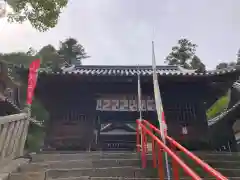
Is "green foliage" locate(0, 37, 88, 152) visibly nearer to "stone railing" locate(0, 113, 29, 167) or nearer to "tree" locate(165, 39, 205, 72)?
"stone railing" locate(0, 113, 29, 167)

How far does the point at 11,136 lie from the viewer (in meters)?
7.32

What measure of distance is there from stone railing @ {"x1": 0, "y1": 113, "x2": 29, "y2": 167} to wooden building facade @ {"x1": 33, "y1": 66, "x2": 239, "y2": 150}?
283cm

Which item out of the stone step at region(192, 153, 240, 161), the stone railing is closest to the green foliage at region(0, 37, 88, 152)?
the stone railing

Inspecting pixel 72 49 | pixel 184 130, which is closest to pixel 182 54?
pixel 72 49

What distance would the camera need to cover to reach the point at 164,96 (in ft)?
38.2

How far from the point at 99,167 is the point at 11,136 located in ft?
8.43

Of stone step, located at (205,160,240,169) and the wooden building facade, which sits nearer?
stone step, located at (205,160,240,169)

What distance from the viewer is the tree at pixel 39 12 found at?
6.35m

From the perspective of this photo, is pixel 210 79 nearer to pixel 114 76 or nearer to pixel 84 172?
pixel 114 76

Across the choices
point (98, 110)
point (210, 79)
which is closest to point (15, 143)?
point (98, 110)

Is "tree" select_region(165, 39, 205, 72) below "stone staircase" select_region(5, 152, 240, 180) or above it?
above

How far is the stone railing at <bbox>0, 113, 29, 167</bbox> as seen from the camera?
22.4ft

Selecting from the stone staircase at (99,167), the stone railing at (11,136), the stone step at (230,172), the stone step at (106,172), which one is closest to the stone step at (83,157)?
the stone staircase at (99,167)

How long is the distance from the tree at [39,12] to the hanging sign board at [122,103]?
5.33m
